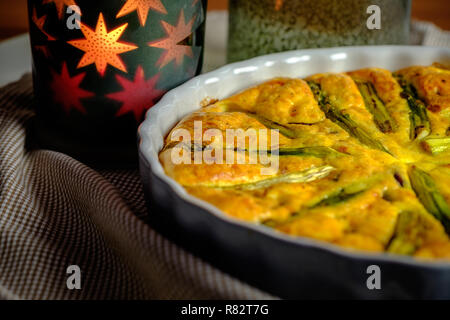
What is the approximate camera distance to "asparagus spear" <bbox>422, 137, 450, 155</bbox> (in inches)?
53.3

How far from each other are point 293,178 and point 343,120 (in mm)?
331

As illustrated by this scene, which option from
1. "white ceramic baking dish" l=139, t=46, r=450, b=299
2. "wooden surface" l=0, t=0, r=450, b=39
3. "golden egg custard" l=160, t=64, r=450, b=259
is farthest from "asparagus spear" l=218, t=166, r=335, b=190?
"wooden surface" l=0, t=0, r=450, b=39

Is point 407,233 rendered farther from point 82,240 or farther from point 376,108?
point 82,240

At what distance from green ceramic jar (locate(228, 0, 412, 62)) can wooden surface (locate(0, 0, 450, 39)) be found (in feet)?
3.03

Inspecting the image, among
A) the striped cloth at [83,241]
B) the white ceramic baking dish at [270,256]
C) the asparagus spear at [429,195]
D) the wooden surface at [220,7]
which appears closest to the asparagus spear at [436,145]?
the asparagus spear at [429,195]

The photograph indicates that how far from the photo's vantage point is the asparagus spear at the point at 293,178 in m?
1.18

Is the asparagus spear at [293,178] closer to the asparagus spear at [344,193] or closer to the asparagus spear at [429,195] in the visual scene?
the asparagus spear at [344,193]

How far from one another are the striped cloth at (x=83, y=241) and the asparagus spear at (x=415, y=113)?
674mm

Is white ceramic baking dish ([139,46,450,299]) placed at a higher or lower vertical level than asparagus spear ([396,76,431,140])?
lower

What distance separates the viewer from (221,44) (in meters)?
2.26

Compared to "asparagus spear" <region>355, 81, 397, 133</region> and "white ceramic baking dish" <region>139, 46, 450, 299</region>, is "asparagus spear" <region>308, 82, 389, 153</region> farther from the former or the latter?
"white ceramic baking dish" <region>139, 46, 450, 299</region>

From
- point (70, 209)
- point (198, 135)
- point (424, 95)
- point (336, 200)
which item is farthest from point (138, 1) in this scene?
point (424, 95)

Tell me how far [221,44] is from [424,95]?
92cm
